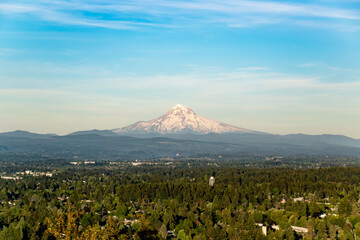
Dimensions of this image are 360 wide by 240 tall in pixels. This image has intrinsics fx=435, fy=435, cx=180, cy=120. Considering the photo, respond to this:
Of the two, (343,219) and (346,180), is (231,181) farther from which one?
(343,219)

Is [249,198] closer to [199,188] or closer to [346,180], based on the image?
[199,188]

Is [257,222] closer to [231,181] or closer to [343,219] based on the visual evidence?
[343,219]

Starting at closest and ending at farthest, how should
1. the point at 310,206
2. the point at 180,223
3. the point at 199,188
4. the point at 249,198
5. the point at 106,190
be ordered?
the point at 180,223 → the point at 310,206 → the point at 249,198 → the point at 199,188 → the point at 106,190

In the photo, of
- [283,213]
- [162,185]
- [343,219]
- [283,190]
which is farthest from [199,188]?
[343,219]

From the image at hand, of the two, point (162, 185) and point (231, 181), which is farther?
point (231, 181)

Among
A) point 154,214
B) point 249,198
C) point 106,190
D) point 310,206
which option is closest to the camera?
point 154,214

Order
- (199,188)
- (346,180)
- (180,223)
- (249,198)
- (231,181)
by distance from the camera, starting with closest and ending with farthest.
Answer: (180,223), (249,198), (199,188), (346,180), (231,181)

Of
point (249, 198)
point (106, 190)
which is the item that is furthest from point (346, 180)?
point (106, 190)

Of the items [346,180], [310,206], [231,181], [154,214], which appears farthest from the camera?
[231,181]

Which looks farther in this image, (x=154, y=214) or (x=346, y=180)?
(x=346, y=180)
